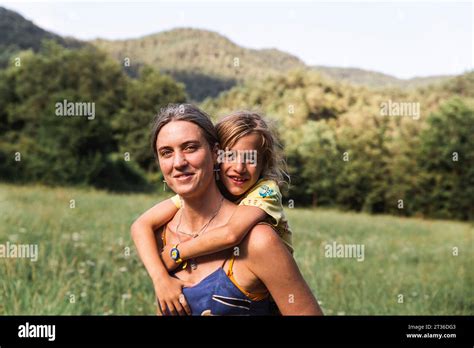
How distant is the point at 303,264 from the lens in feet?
20.7

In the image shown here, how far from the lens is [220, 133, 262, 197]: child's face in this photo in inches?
77.8

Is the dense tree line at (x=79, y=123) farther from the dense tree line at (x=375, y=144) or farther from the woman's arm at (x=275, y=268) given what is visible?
the woman's arm at (x=275, y=268)

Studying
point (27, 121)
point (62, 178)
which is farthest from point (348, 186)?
point (27, 121)

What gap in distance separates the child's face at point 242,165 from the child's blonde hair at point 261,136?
0.7 inches

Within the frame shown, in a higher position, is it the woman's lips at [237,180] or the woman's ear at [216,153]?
the woman's ear at [216,153]

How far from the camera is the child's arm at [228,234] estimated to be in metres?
1.88

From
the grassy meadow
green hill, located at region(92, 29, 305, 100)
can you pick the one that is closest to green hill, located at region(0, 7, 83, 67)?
green hill, located at region(92, 29, 305, 100)

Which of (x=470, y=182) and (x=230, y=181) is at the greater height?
(x=230, y=181)

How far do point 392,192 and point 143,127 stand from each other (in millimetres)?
8304

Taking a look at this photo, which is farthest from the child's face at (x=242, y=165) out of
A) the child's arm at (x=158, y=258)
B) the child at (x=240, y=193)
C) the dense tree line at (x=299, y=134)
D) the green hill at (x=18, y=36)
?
the green hill at (x=18, y=36)

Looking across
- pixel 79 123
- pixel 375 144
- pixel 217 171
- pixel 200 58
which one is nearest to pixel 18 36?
pixel 79 123

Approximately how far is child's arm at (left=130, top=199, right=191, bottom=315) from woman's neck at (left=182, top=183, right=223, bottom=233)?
0.14 metres
